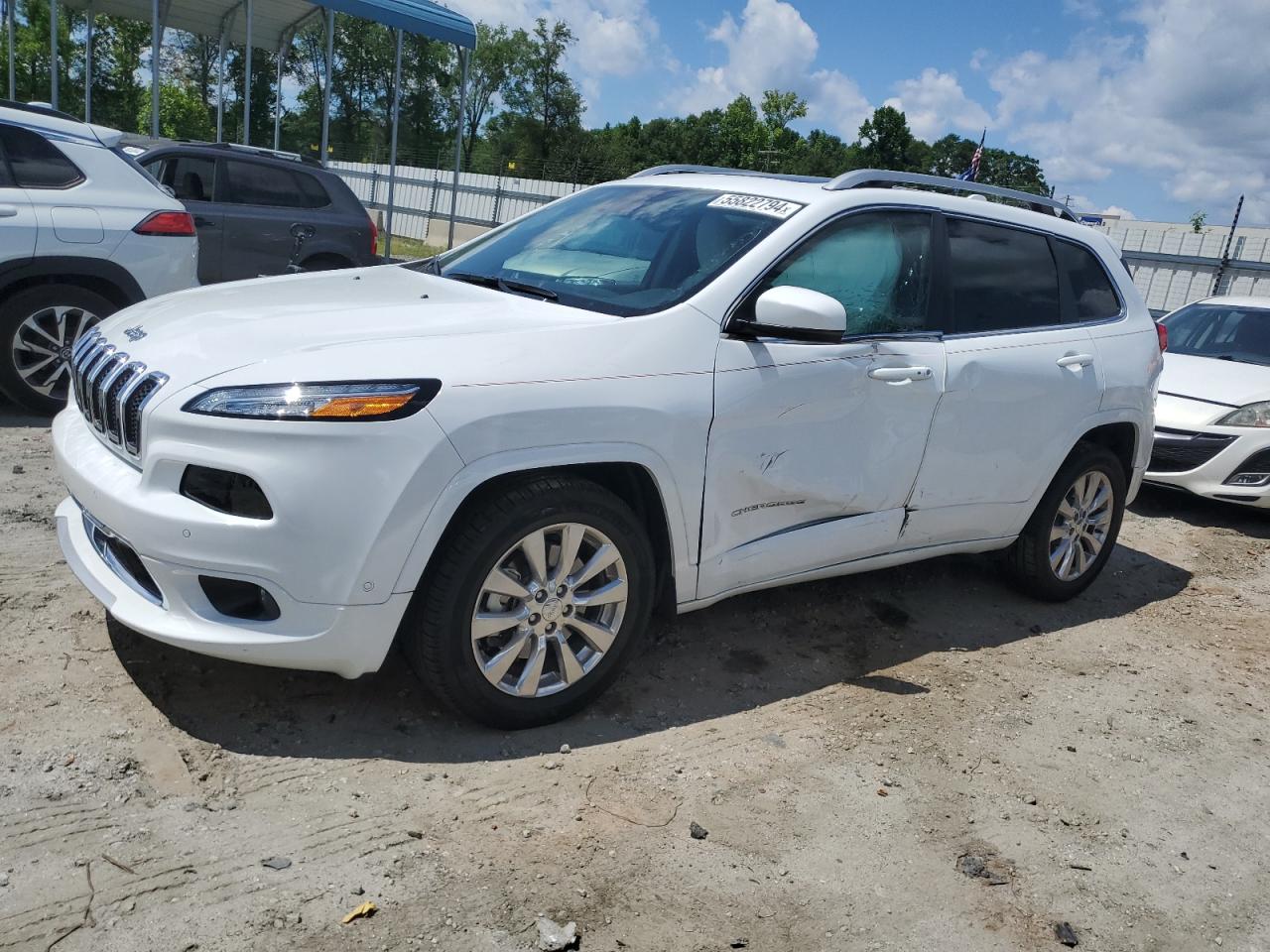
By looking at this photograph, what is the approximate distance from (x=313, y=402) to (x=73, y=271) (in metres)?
4.08

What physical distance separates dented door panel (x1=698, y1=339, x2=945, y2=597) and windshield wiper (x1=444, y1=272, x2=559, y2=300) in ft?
2.12

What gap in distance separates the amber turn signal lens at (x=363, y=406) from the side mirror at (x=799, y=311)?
4.02ft

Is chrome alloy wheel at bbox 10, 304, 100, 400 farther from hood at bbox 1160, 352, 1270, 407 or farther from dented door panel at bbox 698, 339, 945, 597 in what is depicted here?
hood at bbox 1160, 352, 1270, 407

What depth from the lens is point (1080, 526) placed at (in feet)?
16.5

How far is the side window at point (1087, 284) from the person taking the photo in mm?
4851

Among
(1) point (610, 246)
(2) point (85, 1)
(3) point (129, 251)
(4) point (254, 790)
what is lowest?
(4) point (254, 790)

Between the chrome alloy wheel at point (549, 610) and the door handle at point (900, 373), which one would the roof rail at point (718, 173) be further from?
the chrome alloy wheel at point (549, 610)

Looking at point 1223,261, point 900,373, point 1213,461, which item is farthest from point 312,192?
point 1223,261

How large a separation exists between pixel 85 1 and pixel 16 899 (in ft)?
61.8

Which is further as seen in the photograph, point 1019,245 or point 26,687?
point 1019,245

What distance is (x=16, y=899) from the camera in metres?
2.27

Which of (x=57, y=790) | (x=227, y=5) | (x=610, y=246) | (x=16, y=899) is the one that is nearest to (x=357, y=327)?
(x=610, y=246)

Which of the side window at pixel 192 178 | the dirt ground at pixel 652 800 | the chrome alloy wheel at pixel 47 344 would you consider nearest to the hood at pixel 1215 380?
the dirt ground at pixel 652 800

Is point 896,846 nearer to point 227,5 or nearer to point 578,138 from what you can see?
point 227,5
